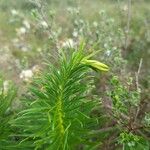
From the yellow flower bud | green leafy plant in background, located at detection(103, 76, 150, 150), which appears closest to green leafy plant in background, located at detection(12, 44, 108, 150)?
the yellow flower bud

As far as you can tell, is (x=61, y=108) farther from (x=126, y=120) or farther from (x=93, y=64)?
(x=126, y=120)

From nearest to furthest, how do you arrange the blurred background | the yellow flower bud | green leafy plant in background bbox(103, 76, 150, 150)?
the yellow flower bud → green leafy plant in background bbox(103, 76, 150, 150) → the blurred background

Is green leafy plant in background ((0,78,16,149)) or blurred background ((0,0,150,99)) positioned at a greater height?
blurred background ((0,0,150,99))

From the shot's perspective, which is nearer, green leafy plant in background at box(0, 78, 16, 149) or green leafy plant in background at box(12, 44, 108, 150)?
green leafy plant in background at box(12, 44, 108, 150)

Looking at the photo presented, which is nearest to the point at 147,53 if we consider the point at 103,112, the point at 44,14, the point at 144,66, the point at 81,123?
the point at 144,66

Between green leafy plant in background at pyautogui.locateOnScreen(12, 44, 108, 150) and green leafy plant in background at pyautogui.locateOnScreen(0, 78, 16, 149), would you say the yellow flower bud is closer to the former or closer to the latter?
green leafy plant in background at pyautogui.locateOnScreen(12, 44, 108, 150)

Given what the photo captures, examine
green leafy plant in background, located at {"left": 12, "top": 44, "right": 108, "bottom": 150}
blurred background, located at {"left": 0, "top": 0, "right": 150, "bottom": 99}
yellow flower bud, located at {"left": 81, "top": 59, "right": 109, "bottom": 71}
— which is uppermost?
blurred background, located at {"left": 0, "top": 0, "right": 150, "bottom": 99}

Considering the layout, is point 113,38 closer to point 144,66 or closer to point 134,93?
point 144,66

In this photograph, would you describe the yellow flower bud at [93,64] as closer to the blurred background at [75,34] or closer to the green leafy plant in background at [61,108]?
the green leafy plant in background at [61,108]

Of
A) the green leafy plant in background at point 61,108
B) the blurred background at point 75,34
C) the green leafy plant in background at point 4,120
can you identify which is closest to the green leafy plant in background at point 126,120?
the green leafy plant in background at point 61,108
